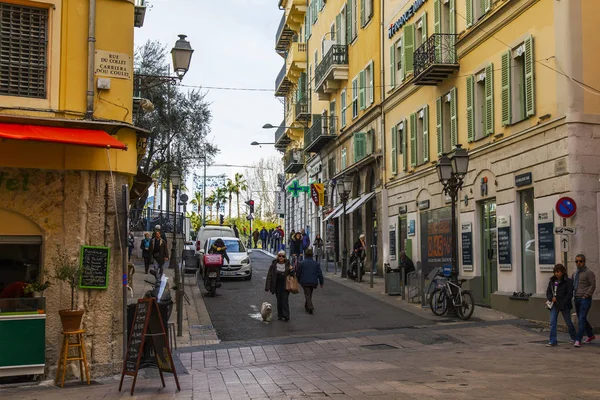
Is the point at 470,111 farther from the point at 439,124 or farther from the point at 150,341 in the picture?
the point at 150,341

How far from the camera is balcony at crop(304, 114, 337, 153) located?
44188 millimetres

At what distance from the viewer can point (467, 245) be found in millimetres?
24641

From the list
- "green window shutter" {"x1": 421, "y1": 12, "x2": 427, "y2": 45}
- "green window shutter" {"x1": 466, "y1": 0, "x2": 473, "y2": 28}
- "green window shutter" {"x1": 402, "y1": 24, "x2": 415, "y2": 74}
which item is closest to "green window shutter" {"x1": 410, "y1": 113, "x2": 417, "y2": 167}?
"green window shutter" {"x1": 402, "y1": 24, "x2": 415, "y2": 74}

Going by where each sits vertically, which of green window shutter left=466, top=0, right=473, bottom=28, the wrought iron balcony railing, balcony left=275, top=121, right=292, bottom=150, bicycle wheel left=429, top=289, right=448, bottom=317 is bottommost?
bicycle wheel left=429, top=289, right=448, bottom=317

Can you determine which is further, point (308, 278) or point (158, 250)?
point (158, 250)

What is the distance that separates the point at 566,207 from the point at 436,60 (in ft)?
30.8

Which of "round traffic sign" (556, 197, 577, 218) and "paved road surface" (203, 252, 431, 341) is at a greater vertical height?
"round traffic sign" (556, 197, 577, 218)

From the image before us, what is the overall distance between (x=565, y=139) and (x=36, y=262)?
11.5 m

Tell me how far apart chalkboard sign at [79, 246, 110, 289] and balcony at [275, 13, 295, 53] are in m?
45.2

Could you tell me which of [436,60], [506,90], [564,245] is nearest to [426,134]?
[436,60]

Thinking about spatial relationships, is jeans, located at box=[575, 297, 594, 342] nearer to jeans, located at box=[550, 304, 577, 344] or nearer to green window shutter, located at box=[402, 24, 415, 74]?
jeans, located at box=[550, 304, 577, 344]

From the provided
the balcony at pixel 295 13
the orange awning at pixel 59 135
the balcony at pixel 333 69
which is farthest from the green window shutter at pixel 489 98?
the balcony at pixel 295 13

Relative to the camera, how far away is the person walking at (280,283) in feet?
69.4

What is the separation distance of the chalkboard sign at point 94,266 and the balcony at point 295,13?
136 ft
